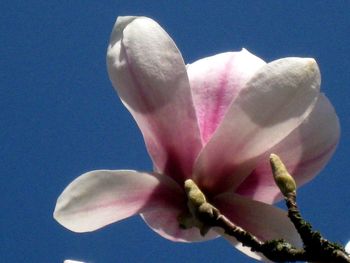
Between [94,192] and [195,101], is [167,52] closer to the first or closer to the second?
[195,101]

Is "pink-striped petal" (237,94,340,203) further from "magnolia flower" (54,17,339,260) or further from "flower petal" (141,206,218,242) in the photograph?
"flower petal" (141,206,218,242)

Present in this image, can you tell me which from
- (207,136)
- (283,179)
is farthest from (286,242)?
(207,136)

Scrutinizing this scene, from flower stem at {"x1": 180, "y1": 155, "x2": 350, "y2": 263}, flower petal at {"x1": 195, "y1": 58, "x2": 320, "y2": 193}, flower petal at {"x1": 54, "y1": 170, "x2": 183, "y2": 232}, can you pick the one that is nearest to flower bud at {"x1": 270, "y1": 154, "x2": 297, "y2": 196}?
flower stem at {"x1": 180, "y1": 155, "x2": 350, "y2": 263}

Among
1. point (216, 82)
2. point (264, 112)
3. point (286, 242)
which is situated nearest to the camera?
point (286, 242)

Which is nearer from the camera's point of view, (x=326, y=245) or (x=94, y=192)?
(x=326, y=245)

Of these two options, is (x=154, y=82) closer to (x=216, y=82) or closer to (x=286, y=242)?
(x=216, y=82)

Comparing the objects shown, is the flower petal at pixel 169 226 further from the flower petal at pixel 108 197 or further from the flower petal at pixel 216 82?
the flower petal at pixel 216 82

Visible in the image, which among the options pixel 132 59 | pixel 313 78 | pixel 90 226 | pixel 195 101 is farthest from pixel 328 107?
pixel 90 226
